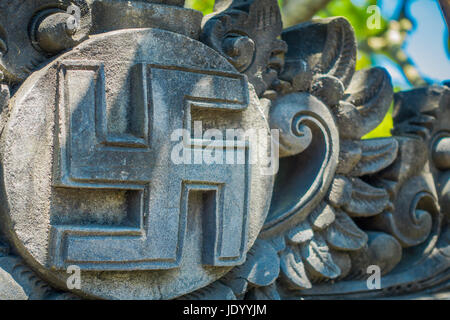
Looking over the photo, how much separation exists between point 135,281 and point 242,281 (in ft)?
1.65

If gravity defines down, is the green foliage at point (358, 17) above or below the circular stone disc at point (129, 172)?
above

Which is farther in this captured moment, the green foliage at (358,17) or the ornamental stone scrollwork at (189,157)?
the green foliage at (358,17)

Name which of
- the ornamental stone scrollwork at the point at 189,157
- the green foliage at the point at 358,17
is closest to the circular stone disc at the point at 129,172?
the ornamental stone scrollwork at the point at 189,157

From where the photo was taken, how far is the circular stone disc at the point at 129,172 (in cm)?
219

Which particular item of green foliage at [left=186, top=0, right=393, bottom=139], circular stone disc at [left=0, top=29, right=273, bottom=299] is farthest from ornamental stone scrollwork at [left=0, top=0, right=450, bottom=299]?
green foliage at [left=186, top=0, right=393, bottom=139]

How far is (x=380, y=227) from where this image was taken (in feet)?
11.1

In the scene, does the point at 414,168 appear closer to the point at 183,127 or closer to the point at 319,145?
the point at 319,145

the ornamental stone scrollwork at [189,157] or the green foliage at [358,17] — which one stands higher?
the green foliage at [358,17]

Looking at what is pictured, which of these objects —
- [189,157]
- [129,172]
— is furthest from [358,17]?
[129,172]

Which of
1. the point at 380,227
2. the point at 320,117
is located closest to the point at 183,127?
the point at 320,117

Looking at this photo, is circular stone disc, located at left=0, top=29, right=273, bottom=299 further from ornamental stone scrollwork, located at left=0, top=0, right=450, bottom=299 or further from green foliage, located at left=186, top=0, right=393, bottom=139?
green foliage, located at left=186, top=0, right=393, bottom=139

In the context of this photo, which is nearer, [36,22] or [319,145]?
[36,22]

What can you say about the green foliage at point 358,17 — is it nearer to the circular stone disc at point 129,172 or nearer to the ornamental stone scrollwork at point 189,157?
the ornamental stone scrollwork at point 189,157
